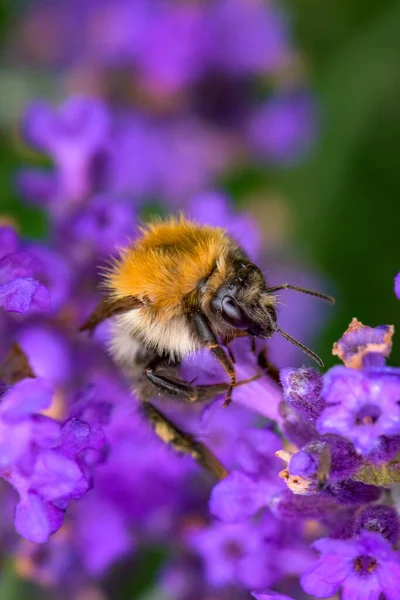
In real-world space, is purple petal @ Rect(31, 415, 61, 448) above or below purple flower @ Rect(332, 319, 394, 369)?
below

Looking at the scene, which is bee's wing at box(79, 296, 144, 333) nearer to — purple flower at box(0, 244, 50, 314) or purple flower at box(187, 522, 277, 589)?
purple flower at box(0, 244, 50, 314)

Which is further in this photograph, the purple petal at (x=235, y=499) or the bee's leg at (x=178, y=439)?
the bee's leg at (x=178, y=439)

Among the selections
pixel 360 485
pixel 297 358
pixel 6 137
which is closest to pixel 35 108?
pixel 6 137

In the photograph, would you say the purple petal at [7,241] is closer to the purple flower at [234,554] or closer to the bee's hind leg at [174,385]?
the bee's hind leg at [174,385]

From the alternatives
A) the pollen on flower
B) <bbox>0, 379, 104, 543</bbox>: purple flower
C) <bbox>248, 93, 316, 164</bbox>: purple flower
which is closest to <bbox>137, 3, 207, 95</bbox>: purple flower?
<bbox>248, 93, 316, 164</bbox>: purple flower

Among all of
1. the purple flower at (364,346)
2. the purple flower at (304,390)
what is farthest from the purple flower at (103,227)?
the purple flower at (364,346)

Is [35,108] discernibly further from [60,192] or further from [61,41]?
[61,41]
